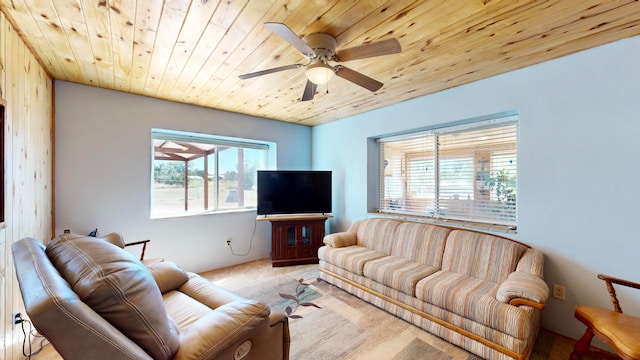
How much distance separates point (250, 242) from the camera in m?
4.14

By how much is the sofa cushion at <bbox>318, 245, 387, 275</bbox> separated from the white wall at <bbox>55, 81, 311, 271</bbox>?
1.56m

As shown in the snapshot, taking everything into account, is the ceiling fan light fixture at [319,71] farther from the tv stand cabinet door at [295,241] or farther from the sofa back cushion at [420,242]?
the tv stand cabinet door at [295,241]

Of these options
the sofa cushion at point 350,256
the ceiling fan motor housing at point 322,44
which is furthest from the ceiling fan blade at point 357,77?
the sofa cushion at point 350,256

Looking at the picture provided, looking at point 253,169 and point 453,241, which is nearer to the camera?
point 453,241

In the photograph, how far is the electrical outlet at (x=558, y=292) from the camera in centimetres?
220

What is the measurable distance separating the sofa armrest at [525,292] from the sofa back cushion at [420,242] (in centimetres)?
79

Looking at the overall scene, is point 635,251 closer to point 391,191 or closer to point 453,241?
point 453,241

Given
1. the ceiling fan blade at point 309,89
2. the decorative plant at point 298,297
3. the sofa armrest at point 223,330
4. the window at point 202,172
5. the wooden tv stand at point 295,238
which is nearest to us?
the sofa armrest at point 223,330

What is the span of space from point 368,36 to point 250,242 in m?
3.40

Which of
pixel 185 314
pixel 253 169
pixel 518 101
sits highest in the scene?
pixel 518 101

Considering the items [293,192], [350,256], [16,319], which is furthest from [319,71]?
[16,319]

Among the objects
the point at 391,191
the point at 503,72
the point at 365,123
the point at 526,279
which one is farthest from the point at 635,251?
the point at 365,123

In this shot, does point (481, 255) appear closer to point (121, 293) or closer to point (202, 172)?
point (121, 293)

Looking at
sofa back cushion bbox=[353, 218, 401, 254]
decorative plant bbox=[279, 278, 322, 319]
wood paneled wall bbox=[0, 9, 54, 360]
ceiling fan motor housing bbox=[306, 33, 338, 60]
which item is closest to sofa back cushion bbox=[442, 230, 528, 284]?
sofa back cushion bbox=[353, 218, 401, 254]
